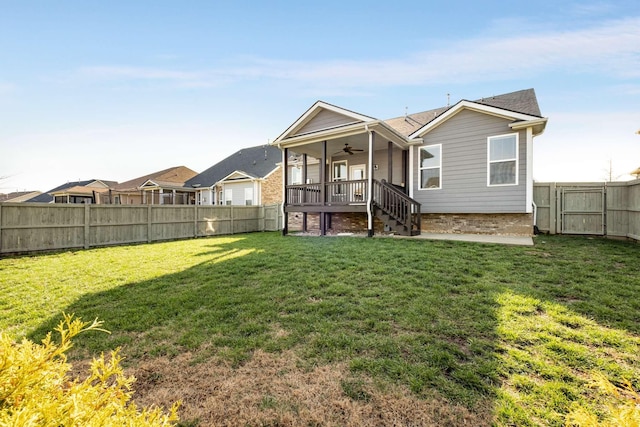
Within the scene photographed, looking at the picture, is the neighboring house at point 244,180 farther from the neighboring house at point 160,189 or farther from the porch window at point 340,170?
the porch window at point 340,170

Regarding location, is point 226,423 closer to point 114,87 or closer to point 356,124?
point 356,124

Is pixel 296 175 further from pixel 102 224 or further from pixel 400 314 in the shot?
pixel 400 314

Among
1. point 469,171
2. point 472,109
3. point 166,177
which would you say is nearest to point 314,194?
point 469,171

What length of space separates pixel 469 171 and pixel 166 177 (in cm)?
2551

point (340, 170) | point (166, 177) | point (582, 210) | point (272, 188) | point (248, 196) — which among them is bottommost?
point (582, 210)

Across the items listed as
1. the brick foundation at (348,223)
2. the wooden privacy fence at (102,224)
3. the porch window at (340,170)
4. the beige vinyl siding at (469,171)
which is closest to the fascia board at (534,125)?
the beige vinyl siding at (469,171)

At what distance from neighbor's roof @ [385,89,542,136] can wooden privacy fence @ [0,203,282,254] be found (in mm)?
8975

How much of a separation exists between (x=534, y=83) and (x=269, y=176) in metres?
15.9

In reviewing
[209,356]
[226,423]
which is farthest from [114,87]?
[226,423]

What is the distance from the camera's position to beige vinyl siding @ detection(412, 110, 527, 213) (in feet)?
30.9

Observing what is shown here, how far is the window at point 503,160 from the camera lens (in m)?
9.46

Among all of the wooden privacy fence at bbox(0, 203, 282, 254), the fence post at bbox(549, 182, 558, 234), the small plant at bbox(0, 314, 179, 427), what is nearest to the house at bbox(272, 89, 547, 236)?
the fence post at bbox(549, 182, 558, 234)

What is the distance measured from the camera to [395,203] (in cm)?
989

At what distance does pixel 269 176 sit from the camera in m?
21.2
